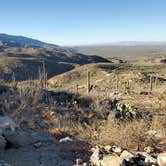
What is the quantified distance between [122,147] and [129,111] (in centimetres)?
519

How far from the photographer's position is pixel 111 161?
6.16 m

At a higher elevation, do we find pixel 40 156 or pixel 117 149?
pixel 117 149

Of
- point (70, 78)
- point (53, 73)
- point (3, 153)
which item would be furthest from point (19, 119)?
point (53, 73)

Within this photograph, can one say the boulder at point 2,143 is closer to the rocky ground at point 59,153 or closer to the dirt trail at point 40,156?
the rocky ground at point 59,153

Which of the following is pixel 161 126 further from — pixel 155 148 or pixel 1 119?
pixel 1 119

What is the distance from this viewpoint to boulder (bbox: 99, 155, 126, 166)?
603 centimetres

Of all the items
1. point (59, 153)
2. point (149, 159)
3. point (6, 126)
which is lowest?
point (59, 153)

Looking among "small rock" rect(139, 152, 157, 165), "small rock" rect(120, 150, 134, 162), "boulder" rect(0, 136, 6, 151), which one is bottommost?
"boulder" rect(0, 136, 6, 151)

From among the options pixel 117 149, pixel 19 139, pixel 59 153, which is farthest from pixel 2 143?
pixel 117 149

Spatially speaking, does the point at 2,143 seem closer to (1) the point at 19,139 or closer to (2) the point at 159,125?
(1) the point at 19,139

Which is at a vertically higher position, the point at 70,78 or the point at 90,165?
the point at 90,165

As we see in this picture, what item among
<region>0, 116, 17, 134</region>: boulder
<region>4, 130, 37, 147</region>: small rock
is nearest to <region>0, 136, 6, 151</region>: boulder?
<region>4, 130, 37, 147</region>: small rock

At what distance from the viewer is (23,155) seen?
7359 millimetres

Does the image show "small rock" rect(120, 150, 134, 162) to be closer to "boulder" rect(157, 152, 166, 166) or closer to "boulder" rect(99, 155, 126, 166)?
"boulder" rect(99, 155, 126, 166)
